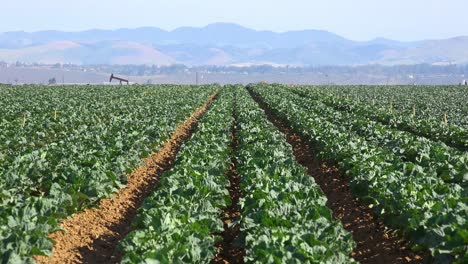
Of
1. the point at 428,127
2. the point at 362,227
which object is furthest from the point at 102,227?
the point at 428,127

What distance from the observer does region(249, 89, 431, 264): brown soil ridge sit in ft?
27.8

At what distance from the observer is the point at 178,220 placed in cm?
791

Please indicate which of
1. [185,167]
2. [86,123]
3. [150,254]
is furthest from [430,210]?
[86,123]

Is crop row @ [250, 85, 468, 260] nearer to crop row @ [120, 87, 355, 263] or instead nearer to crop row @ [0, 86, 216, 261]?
crop row @ [120, 87, 355, 263]

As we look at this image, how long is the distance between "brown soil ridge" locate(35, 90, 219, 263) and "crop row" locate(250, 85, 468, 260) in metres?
3.73

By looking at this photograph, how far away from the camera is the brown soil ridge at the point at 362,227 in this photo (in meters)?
8.48

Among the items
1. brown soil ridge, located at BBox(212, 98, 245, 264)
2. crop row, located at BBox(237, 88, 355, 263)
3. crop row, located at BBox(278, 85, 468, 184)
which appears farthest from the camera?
crop row, located at BBox(278, 85, 468, 184)

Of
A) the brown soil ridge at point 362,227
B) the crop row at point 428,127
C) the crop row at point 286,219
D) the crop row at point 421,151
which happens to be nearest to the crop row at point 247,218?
the crop row at point 286,219

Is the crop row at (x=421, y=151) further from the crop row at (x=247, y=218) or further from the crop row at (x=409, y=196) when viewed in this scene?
the crop row at (x=247, y=218)

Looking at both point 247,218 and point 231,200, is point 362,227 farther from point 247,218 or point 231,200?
point 247,218

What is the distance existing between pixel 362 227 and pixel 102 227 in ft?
12.9

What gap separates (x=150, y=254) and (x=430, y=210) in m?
3.71

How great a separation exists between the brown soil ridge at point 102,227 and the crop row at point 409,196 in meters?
3.73

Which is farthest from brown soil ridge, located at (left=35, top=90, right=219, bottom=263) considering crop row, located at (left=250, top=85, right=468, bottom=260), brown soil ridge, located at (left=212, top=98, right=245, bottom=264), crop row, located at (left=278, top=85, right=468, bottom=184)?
crop row, located at (left=278, top=85, right=468, bottom=184)
